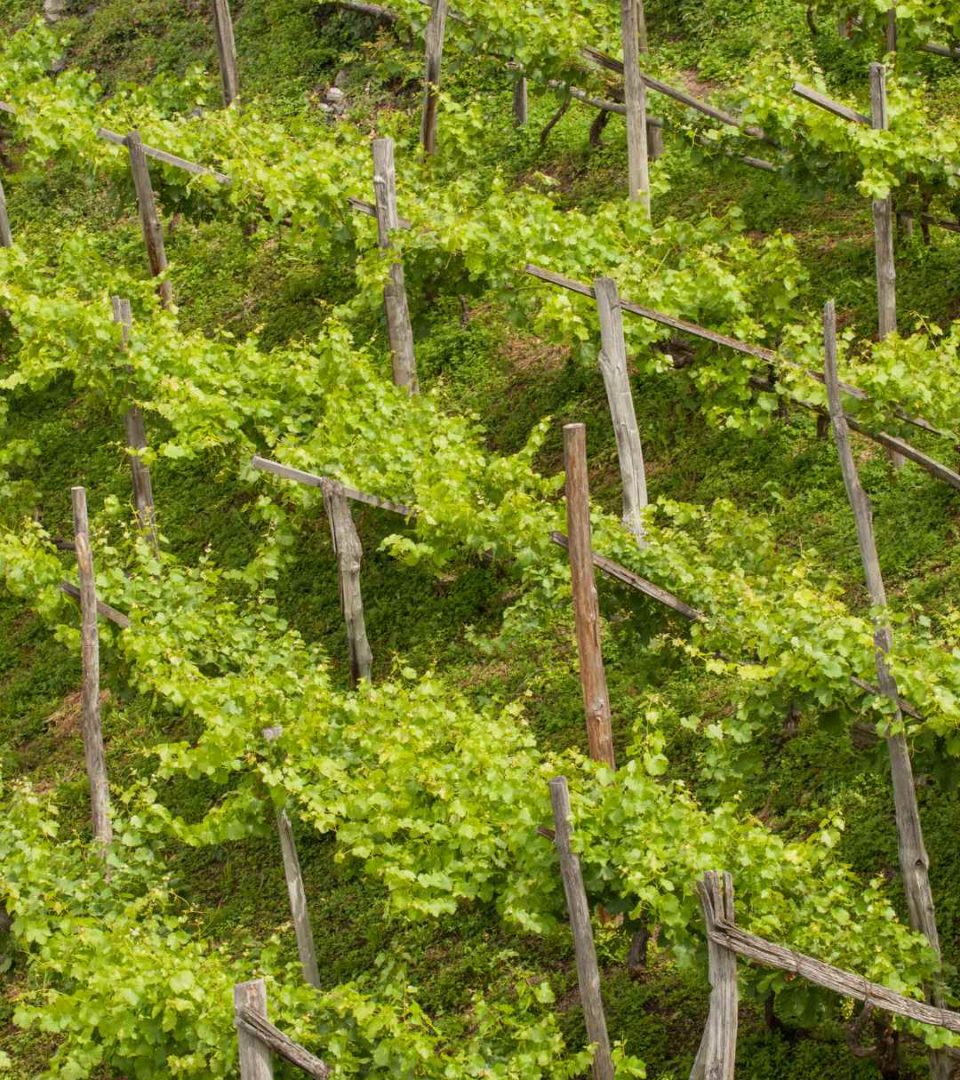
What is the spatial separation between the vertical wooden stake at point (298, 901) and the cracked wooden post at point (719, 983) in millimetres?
2750

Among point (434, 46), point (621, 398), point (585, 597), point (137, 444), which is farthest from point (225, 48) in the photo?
point (585, 597)

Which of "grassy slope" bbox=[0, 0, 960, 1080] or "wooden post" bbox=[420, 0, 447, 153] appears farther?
"wooden post" bbox=[420, 0, 447, 153]

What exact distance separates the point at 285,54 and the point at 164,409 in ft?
29.4

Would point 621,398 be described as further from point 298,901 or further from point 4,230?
point 4,230

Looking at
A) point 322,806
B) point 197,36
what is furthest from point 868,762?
point 197,36

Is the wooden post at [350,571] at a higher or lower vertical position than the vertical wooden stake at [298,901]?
higher

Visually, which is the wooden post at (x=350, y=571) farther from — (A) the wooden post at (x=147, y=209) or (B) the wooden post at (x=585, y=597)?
(A) the wooden post at (x=147, y=209)

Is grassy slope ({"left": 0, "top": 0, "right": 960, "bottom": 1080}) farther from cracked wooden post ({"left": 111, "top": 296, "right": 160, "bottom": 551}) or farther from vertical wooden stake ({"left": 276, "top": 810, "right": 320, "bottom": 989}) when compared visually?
cracked wooden post ({"left": 111, "top": 296, "right": 160, "bottom": 551})

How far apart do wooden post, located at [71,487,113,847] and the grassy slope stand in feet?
4.02

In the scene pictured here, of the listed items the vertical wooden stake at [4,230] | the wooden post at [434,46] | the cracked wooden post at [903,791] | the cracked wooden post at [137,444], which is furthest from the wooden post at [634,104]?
the vertical wooden stake at [4,230]

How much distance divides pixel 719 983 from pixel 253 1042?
1.83 m

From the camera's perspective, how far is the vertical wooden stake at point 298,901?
9664 millimetres

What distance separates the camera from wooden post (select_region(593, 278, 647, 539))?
1092 centimetres

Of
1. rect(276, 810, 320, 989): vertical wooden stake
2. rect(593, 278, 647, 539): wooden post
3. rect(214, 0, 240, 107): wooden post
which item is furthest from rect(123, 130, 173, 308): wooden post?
rect(276, 810, 320, 989): vertical wooden stake
